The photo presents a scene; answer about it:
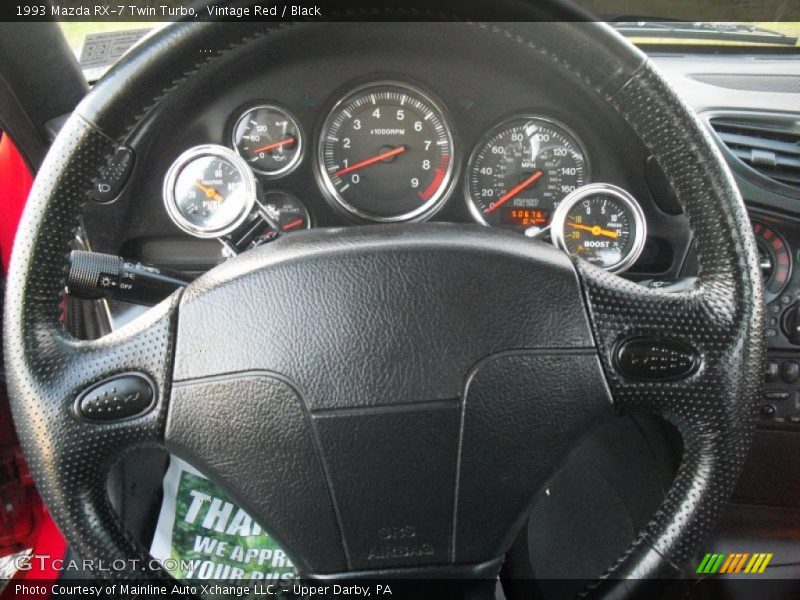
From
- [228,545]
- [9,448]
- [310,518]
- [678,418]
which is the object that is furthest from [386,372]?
[9,448]

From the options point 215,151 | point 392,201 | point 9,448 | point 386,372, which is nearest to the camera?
point 386,372

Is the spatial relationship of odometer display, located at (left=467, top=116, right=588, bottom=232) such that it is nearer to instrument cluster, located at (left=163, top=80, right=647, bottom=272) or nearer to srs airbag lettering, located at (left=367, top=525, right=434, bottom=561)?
instrument cluster, located at (left=163, top=80, right=647, bottom=272)

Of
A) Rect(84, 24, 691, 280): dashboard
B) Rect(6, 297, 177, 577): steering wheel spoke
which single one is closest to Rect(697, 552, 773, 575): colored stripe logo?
Rect(84, 24, 691, 280): dashboard

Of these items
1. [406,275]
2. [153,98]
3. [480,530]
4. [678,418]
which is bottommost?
[480,530]

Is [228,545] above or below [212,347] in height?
below

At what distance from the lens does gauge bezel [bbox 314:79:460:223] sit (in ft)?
6.40

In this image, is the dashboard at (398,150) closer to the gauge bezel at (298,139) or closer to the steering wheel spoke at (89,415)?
the gauge bezel at (298,139)

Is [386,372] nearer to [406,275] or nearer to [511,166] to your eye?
[406,275]

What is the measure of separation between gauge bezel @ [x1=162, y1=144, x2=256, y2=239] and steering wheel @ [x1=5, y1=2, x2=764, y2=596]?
61cm

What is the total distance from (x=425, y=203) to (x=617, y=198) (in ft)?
1.55

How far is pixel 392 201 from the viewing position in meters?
2.01

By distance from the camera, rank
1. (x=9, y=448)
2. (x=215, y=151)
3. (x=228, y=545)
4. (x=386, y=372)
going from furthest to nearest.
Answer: (x=9, y=448), (x=215, y=151), (x=228, y=545), (x=386, y=372)

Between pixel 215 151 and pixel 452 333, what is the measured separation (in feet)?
3.13

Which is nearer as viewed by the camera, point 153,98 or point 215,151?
point 153,98
